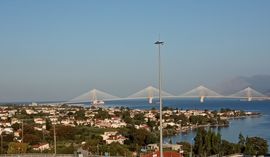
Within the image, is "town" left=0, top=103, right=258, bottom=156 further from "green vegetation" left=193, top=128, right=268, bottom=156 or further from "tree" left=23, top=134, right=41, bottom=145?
"green vegetation" left=193, top=128, right=268, bottom=156

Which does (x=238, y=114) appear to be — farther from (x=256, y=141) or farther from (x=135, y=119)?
(x=256, y=141)

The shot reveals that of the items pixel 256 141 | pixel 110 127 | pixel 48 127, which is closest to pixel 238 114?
pixel 110 127

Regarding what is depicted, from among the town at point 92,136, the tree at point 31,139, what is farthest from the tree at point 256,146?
the tree at point 31,139

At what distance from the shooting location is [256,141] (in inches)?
655

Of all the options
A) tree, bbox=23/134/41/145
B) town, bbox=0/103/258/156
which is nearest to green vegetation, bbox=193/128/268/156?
town, bbox=0/103/258/156

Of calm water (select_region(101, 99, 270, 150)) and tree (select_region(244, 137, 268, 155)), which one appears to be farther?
calm water (select_region(101, 99, 270, 150))

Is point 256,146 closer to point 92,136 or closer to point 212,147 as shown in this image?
point 212,147

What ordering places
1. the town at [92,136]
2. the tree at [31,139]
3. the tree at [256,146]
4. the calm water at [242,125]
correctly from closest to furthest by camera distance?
the town at [92,136] < the tree at [256,146] < the tree at [31,139] < the calm water at [242,125]

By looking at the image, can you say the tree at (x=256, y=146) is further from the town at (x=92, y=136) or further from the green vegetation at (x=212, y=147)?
the town at (x=92, y=136)

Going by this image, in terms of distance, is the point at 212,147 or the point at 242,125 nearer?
the point at 212,147

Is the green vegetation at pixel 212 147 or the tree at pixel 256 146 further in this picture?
the tree at pixel 256 146

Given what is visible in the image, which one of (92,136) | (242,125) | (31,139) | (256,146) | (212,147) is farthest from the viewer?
(242,125)

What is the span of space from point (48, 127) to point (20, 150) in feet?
34.3

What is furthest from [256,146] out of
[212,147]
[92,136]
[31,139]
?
[31,139]
